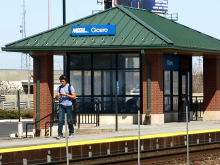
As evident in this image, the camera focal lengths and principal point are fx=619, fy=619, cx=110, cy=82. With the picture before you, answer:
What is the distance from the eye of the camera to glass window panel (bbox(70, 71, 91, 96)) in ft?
86.1

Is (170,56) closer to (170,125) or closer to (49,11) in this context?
(170,125)

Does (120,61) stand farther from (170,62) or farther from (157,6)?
(157,6)

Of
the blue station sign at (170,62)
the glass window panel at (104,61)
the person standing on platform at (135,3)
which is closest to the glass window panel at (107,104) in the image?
the glass window panel at (104,61)

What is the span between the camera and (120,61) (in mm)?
25859

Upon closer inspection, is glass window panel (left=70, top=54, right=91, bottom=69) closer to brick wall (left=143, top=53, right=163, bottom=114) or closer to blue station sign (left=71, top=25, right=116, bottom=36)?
blue station sign (left=71, top=25, right=116, bottom=36)

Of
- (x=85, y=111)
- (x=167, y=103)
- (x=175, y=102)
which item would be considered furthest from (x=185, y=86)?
(x=85, y=111)

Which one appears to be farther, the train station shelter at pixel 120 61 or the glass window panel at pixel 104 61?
the glass window panel at pixel 104 61

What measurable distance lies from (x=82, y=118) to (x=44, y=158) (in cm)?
1125

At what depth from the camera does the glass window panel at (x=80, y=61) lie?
1031 inches

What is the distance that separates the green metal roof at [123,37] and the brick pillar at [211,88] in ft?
3.37

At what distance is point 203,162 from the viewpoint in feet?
56.3

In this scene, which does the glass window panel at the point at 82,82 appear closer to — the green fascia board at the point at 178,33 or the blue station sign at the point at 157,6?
the green fascia board at the point at 178,33

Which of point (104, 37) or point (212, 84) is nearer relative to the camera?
point (104, 37)

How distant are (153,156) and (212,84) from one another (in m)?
12.9
